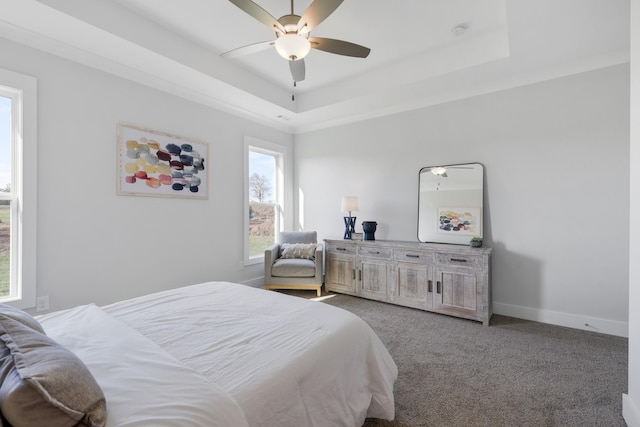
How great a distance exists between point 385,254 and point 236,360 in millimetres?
2865

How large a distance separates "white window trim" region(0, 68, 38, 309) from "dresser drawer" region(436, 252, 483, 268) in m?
3.87

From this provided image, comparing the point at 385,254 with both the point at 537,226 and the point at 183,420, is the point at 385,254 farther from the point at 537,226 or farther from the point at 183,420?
the point at 183,420

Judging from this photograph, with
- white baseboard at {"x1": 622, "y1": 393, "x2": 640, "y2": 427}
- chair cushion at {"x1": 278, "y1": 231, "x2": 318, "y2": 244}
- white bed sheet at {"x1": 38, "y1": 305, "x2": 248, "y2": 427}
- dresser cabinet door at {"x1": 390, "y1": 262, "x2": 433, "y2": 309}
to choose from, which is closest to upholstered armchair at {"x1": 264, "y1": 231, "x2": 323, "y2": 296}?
chair cushion at {"x1": 278, "y1": 231, "x2": 318, "y2": 244}

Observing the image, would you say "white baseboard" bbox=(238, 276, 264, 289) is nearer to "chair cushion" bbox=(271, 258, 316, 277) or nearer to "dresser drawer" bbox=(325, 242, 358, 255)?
"chair cushion" bbox=(271, 258, 316, 277)

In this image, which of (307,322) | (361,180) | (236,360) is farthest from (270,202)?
(236,360)

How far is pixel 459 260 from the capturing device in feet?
10.6

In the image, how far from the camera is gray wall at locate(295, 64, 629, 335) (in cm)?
286

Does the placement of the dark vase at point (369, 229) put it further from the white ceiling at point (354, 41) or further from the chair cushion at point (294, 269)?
the white ceiling at point (354, 41)

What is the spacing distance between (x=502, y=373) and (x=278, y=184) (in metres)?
3.94

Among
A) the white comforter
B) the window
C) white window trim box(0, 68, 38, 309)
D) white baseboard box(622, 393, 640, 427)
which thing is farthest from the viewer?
the window

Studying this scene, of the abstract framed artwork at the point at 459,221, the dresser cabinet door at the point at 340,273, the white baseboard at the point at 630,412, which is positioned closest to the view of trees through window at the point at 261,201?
the dresser cabinet door at the point at 340,273

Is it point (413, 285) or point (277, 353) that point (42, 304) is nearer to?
point (277, 353)

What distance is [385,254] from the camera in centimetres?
379

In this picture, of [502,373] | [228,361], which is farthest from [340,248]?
[228,361]
